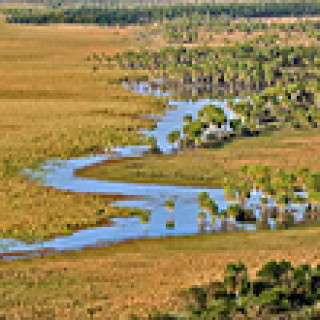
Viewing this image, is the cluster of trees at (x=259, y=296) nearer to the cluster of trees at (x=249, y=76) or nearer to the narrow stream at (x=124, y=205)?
the narrow stream at (x=124, y=205)

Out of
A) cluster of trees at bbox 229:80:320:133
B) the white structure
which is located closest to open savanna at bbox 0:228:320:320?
the white structure

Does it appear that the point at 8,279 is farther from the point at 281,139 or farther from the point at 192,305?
the point at 281,139

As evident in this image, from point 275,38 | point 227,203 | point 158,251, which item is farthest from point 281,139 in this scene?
point 275,38

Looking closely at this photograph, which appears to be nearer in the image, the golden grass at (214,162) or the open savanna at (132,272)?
the open savanna at (132,272)

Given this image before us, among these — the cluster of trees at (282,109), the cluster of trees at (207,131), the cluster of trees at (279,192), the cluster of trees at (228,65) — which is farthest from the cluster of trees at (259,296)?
the cluster of trees at (228,65)

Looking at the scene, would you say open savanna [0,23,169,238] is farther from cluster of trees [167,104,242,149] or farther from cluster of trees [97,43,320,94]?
cluster of trees [97,43,320,94]
